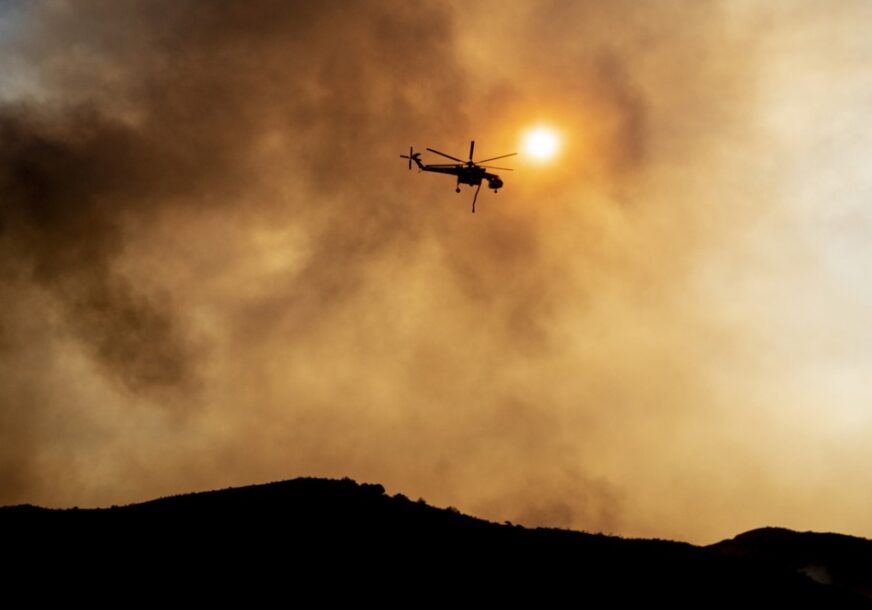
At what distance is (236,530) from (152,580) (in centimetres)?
572

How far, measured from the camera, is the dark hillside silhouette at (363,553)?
3859 centimetres

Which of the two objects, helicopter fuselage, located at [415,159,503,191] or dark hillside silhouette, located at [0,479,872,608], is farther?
helicopter fuselage, located at [415,159,503,191]

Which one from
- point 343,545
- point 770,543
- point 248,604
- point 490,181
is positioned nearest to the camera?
point 248,604

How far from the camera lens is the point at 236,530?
139 feet

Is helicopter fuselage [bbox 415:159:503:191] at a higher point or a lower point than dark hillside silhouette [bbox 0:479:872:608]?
higher

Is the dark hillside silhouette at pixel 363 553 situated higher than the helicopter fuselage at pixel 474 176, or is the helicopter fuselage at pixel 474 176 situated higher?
the helicopter fuselage at pixel 474 176

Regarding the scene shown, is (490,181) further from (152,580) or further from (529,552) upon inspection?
(152,580)

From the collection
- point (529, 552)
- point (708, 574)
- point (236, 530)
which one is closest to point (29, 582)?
point (236, 530)

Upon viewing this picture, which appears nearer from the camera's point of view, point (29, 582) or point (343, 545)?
point (29, 582)

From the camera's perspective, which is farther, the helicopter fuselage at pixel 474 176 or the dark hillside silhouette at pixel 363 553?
the helicopter fuselage at pixel 474 176

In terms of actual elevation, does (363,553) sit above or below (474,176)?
below

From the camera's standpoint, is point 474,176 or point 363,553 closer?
point 363,553

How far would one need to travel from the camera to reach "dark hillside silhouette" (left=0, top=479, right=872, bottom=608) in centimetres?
3859

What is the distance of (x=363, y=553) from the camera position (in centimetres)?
4069
